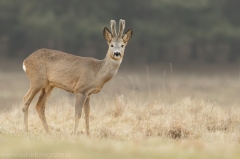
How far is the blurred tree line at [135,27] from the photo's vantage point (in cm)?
2789

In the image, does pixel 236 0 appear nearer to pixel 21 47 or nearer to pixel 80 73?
pixel 21 47

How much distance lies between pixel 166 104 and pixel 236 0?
17859mm

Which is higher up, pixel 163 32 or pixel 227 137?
pixel 163 32

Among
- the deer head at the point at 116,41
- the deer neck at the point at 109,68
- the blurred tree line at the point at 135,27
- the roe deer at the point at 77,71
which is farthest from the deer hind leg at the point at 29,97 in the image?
the blurred tree line at the point at 135,27

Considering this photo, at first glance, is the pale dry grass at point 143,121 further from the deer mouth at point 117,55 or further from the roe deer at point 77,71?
the deer mouth at point 117,55

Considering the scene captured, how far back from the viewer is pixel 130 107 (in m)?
12.7

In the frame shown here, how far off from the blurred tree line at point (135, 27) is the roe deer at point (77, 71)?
1617cm

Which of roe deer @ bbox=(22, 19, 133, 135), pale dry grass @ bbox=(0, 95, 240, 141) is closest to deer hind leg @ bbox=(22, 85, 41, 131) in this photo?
roe deer @ bbox=(22, 19, 133, 135)

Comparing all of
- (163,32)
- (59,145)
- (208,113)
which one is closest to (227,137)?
(208,113)

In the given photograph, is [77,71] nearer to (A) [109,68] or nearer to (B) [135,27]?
(A) [109,68]

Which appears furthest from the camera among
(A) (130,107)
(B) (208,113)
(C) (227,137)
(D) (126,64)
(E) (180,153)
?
(D) (126,64)

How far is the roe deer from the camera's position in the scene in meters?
10.4

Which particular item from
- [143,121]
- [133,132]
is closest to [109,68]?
[133,132]

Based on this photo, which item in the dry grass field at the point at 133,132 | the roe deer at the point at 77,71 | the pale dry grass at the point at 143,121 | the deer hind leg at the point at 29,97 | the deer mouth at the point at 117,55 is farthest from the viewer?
the deer hind leg at the point at 29,97
